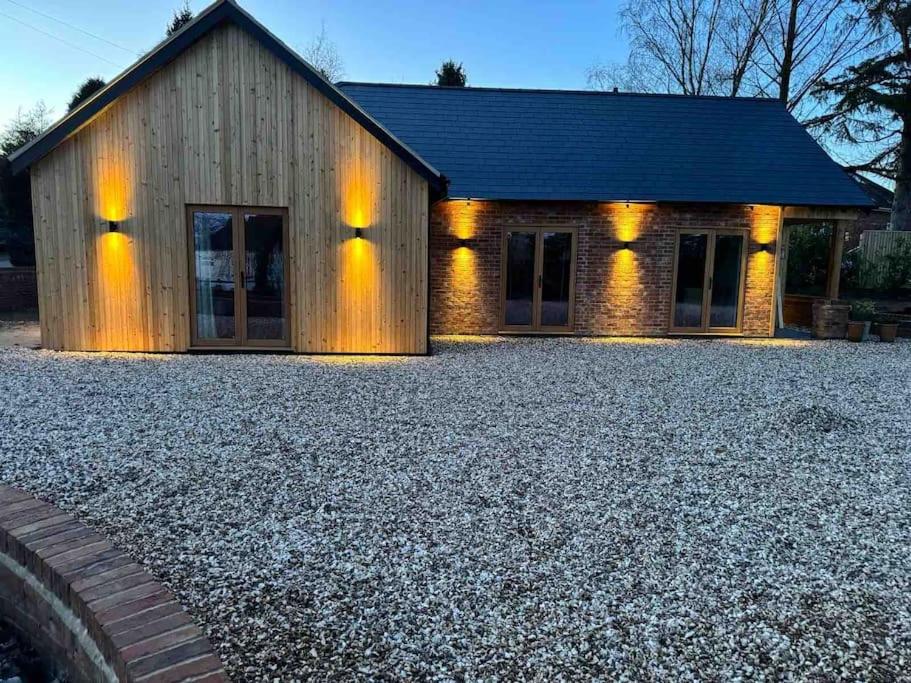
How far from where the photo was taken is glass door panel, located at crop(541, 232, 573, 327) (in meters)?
11.4

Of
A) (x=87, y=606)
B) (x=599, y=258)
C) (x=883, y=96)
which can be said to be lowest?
(x=87, y=606)

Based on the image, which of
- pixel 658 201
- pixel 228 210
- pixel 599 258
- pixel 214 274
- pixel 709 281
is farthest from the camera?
pixel 709 281

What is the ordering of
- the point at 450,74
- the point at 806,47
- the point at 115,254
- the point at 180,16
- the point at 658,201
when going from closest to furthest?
the point at 115,254
the point at 658,201
the point at 180,16
the point at 806,47
the point at 450,74

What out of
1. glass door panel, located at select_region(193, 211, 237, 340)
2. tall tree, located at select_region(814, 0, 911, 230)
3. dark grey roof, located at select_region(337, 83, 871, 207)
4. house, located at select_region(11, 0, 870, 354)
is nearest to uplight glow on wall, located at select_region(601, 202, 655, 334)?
dark grey roof, located at select_region(337, 83, 871, 207)

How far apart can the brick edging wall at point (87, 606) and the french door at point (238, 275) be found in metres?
5.70

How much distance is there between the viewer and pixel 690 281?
11.6 m

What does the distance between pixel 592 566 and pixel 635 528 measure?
22.1 inches

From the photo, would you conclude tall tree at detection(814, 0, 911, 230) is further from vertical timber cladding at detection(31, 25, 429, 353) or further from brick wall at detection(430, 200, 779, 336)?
Result: vertical timber cladding at detection(31, 25, 429, 353)

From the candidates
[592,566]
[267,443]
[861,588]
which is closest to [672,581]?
[592,566]

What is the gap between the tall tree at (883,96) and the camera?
52.5ft

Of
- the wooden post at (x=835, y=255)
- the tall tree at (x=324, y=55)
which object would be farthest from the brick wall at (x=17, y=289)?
the wooden post at (x=835, y=255)

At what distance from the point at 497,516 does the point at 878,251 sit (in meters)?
17.3

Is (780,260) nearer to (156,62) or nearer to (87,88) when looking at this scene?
(156,62)

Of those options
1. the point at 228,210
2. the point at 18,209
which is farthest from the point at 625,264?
the point at 18,209
